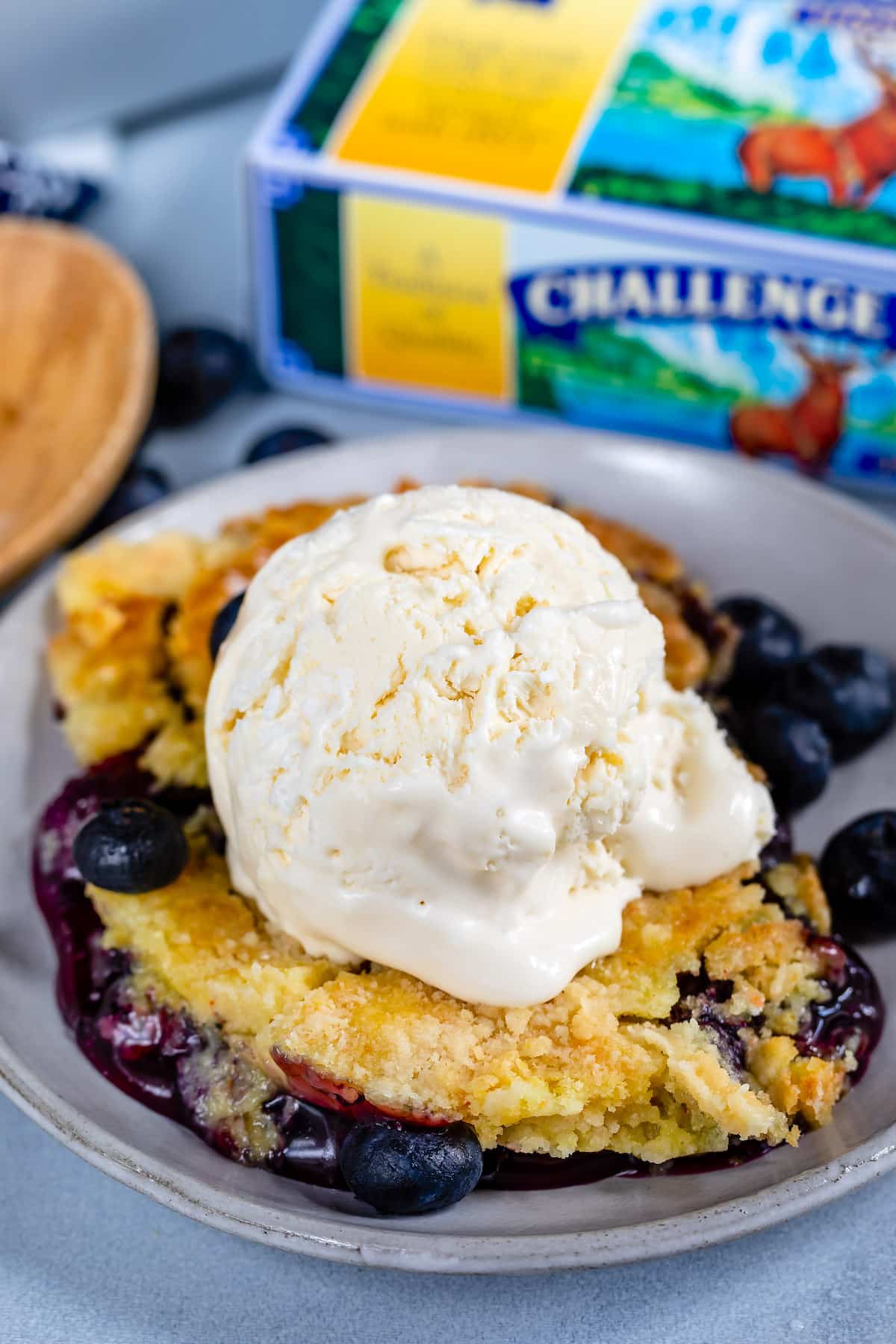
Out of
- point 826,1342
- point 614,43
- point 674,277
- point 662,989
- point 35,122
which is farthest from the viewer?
point 35,122

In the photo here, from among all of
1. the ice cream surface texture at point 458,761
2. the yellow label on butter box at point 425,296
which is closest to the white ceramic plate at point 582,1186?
the ice cream surface texture at point 458,761

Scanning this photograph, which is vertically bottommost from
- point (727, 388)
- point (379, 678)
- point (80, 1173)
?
point (80, 1173)

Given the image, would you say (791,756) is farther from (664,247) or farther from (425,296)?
(425,296)

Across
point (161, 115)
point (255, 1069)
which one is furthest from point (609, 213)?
point (161, 115)

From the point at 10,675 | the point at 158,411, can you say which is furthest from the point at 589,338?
the point at 10,675

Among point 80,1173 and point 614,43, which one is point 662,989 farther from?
point 614,43

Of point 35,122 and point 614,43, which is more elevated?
point 614,43

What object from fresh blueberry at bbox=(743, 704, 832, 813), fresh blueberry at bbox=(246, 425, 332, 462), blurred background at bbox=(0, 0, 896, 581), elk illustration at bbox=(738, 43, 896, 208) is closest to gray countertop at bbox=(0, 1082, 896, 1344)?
fresh blueberry at bbox=(743, 704, 832, 813)

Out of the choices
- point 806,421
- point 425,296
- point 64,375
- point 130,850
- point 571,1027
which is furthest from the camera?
point 64,375
